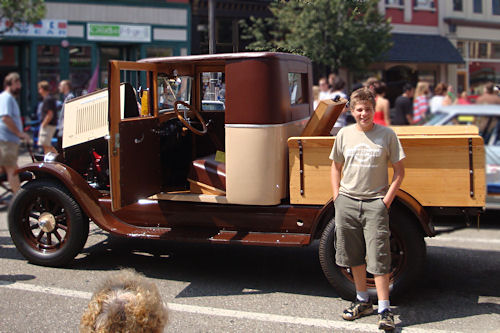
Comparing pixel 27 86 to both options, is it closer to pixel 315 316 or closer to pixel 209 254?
pixel 209 254

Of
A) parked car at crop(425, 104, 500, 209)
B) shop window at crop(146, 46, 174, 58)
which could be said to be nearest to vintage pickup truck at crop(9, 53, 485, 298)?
parked car at crop(425, 104, 500, 209)

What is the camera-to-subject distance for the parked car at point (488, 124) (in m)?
7.12

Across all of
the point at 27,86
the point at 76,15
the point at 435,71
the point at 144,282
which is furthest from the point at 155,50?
the point at 144,282

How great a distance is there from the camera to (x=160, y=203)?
213 inches

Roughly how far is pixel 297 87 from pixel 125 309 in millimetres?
3993

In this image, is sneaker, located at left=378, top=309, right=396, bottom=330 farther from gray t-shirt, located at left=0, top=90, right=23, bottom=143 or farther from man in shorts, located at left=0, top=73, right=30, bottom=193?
gray t-shirt, located at left=0, top=90, right=23, bottom=143

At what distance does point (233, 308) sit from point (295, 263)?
4.63 feet

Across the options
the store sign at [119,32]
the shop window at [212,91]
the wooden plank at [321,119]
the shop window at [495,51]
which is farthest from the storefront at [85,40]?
the wooden plank at [321,119]

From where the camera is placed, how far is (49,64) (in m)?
20.5

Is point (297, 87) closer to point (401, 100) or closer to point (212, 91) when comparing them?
point (212, 91)

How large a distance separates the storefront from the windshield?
46.4ft

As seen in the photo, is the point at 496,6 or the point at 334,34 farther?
the point at 334,34

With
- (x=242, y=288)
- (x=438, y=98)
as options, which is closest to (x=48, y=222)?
(x=242, y=288)

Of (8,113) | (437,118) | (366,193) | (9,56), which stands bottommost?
(366,193)
